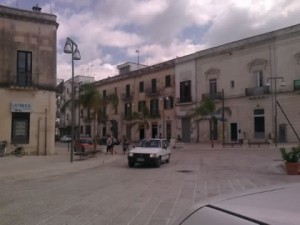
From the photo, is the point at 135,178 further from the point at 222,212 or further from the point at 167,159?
the point at 222,212

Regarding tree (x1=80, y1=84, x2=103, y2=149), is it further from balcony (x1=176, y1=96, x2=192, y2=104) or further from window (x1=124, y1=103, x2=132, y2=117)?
window (x1=124, y1=103, x2=132, y2=117)

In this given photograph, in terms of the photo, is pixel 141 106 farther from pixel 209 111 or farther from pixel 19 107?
pixel 19 107

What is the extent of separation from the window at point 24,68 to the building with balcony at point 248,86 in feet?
78.9

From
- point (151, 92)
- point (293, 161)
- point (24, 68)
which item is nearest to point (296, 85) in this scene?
point (151, 92)

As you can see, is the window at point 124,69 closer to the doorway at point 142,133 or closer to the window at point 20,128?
the doorway at point 142,133

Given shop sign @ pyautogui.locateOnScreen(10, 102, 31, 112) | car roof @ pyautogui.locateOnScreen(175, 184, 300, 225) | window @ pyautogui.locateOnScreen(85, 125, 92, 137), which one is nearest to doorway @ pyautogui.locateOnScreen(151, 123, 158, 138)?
window @ pyautogui.locateOnScreen(85, 125, 92, 137)

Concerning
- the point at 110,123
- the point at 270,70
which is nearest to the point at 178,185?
the point at 270,70

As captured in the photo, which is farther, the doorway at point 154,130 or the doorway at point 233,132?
the doorway at point 154,130

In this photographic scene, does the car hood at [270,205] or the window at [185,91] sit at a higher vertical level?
the window at [185,91]

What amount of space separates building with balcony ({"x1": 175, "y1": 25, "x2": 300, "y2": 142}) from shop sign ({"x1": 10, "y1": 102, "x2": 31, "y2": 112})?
24.1m

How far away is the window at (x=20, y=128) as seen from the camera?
27.3 meters

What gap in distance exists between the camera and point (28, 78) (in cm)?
2758

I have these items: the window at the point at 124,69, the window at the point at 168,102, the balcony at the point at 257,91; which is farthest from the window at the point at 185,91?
the window at the point at 124,69

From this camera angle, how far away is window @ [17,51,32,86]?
27.2 m
